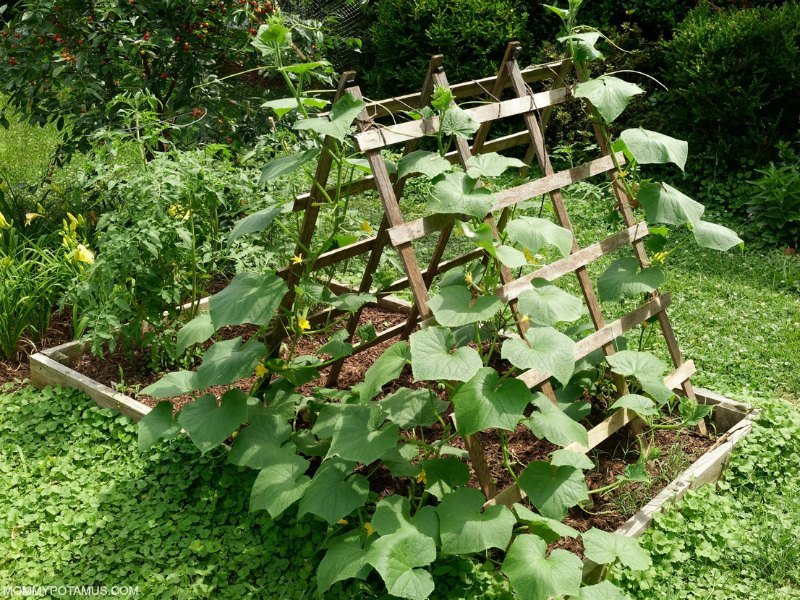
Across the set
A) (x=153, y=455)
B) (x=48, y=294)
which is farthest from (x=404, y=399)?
(x=48, y=294)

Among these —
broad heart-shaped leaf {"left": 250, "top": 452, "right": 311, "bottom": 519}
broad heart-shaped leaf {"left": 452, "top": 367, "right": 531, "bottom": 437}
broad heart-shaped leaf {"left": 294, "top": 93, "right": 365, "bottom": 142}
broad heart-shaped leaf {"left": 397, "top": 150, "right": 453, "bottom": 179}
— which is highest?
broad heart-shaped leaf {"left": 294, "top": 93, "right": 365, "bottom": 142}

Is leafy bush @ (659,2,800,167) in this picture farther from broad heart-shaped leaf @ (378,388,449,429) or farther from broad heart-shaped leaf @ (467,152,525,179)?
broad heart-shaped leaf @ (378,388,449,429)

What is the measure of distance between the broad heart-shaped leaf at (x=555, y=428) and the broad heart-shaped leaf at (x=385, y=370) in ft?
1.48

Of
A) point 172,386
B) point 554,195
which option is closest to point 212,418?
point 172,386

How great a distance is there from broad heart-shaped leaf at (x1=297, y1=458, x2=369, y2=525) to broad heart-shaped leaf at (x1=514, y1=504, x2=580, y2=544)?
500 millimetres

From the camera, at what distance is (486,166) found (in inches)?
104

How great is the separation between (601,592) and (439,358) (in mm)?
873

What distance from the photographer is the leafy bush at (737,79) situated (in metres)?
5.68

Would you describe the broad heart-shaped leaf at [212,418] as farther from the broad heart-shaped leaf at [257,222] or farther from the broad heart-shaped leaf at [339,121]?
the broad heart-shaped leaf at [339,121]

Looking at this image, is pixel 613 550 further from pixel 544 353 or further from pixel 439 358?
pixel 439 358

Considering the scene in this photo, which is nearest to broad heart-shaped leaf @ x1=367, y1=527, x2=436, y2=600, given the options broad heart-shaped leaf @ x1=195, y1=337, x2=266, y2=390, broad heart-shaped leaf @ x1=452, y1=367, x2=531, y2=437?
broad heart-shaped leaf @ x1=452, y1=367, x2=531, y2=437

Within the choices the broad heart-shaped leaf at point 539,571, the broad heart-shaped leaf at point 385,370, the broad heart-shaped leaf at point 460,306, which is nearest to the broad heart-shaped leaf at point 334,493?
the broad heart-shaped leaf at point 385,370

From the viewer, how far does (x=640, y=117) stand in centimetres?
659

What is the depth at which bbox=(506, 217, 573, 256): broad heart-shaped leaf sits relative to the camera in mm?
2568
